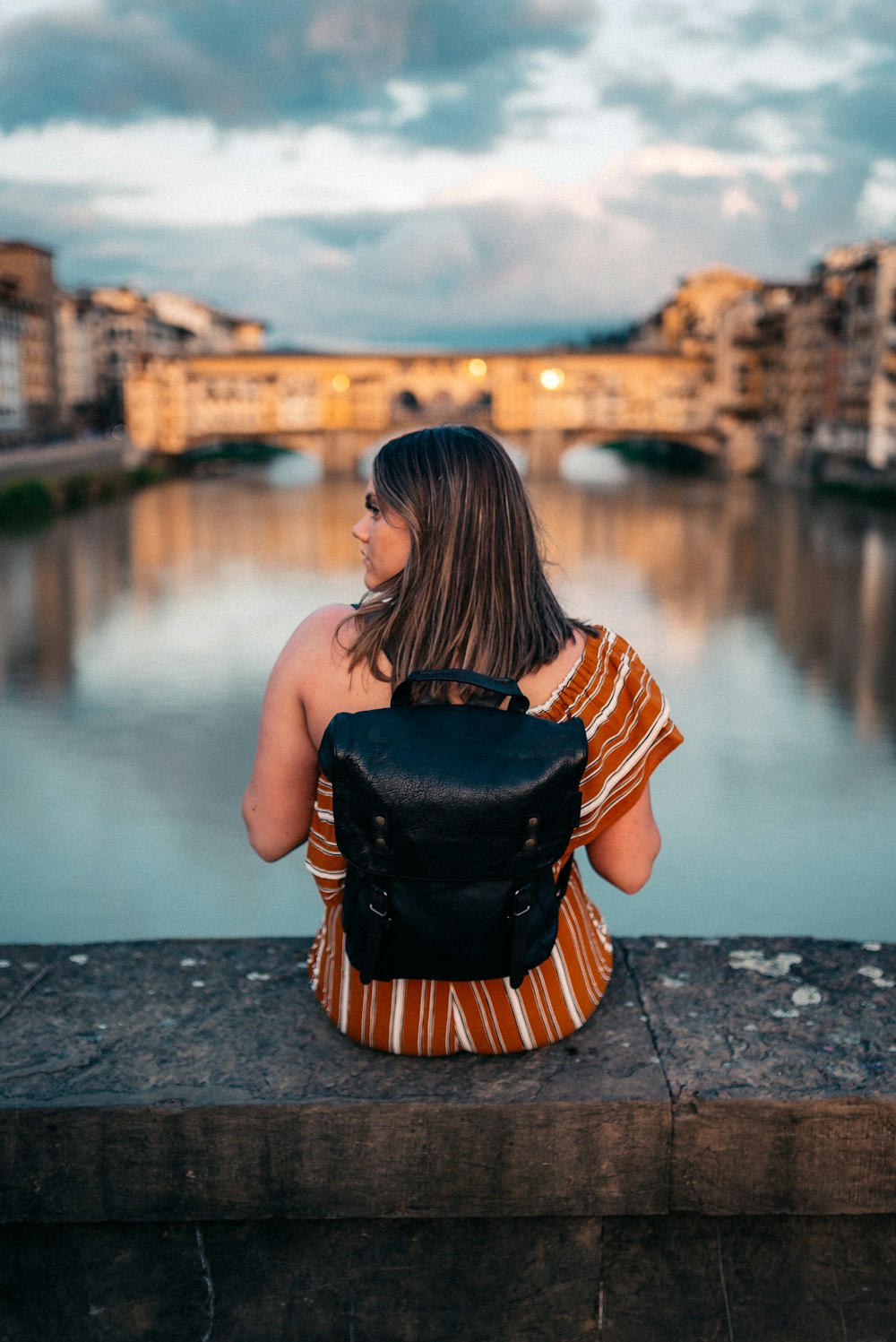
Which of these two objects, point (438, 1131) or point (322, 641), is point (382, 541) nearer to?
point (322, 641)

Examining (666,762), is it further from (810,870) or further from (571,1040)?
(571,1040)

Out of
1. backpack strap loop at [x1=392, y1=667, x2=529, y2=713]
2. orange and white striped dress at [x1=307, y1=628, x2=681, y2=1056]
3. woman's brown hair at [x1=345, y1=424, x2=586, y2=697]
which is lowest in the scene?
orange and white striped dress at [x1=307, y1=628, x2=681, y2=1056]

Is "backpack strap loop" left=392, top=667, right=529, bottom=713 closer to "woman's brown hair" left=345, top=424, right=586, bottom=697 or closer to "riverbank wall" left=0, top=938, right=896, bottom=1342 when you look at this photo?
"woman's brown hair" left=345, top=424, right=586, bottom=697

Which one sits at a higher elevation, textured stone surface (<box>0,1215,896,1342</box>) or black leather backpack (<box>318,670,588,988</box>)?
black leather backpack (<box>318,670,588,988</box>)

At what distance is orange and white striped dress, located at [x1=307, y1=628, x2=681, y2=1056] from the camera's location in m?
1.76

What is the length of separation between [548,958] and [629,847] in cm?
21

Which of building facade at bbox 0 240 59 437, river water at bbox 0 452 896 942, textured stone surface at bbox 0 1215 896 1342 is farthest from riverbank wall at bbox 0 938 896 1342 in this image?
building facade at bbox 0 240 59 437

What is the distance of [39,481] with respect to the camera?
87.2 feet

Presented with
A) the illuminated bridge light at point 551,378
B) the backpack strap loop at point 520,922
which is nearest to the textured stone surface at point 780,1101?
the backpack strap loop at point 520,922

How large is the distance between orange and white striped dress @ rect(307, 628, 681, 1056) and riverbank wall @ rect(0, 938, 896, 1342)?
48mm

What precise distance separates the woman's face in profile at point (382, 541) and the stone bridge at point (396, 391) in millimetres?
44193

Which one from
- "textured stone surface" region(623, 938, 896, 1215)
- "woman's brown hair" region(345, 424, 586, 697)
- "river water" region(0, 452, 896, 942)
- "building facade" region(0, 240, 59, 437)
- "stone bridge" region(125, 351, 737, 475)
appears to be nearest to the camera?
"woman's brown hair" region(345, 424, 586, 697)

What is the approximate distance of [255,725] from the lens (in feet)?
29.6

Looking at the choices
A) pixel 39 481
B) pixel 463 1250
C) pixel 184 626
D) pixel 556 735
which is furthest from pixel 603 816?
pixel 39 481
